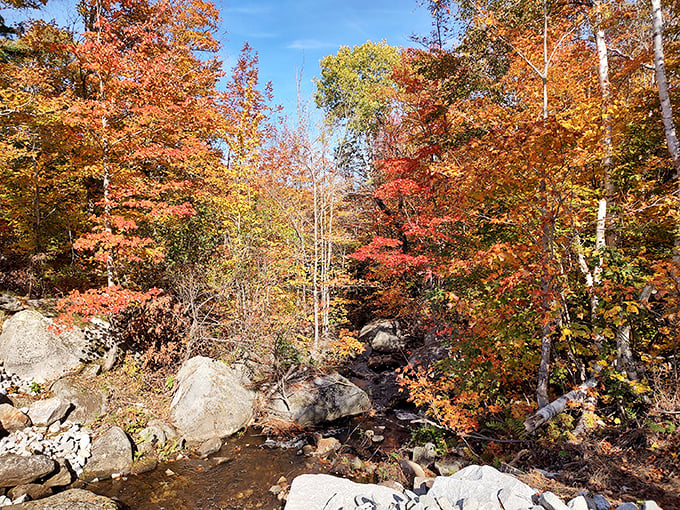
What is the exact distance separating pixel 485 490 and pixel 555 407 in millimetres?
2622

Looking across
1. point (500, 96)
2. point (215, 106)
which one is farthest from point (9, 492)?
point (500, 96)

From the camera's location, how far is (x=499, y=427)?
270 inches

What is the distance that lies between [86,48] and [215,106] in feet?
18.5

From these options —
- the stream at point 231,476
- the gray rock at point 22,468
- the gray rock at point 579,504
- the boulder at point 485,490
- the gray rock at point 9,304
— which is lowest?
the stream at point 231,476

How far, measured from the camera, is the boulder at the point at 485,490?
A: 4051 millimetres

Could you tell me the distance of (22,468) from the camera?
634 cm

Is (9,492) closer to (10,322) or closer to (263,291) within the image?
(10,322)

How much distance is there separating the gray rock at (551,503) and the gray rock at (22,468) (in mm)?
8394

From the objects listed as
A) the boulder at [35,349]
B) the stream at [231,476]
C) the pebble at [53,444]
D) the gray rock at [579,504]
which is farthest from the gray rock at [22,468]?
the gray rock at [579,504]

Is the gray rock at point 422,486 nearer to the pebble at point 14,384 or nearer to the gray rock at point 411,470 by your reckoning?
the gray rock at point 411,470

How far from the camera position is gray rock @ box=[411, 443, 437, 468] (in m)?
7.21

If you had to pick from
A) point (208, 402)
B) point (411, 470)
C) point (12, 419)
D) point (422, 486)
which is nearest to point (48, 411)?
point (12, 419)

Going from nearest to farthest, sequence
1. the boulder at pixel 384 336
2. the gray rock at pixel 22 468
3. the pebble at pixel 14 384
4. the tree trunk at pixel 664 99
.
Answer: the tree trunk at pixel 664 99 < the gray rock at pixel 22 468 < the pebble at pixel 14 384 < the boulder at pixel 384 336

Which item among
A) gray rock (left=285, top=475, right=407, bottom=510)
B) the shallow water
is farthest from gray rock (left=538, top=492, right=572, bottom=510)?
the shallow water
